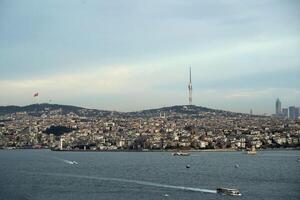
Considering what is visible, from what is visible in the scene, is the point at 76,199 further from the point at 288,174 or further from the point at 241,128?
the point at 241,128

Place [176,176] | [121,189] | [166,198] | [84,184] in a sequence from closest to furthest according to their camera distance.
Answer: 1. [166,198]
2. [121,189]
3. [84,184]
4. [176,176]

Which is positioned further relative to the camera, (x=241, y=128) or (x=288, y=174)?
(x=241, y=128)

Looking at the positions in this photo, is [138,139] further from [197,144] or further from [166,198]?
[166,198]

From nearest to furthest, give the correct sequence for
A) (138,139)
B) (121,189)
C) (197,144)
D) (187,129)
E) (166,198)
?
(166,198) → (121,189) → (197,144) → (138,139) → (187,129)

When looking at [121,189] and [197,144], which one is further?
[197,144]

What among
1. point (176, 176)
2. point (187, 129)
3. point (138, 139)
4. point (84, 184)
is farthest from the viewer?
point (187, 129)

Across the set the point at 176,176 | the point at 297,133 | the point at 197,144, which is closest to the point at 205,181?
the point at 176,176

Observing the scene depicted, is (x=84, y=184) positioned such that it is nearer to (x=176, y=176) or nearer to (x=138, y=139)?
(x=176, y=176)

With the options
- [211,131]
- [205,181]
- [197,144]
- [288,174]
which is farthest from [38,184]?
[211,131]

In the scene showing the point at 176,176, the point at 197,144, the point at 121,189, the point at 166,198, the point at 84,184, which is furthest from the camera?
the point at 197,144
